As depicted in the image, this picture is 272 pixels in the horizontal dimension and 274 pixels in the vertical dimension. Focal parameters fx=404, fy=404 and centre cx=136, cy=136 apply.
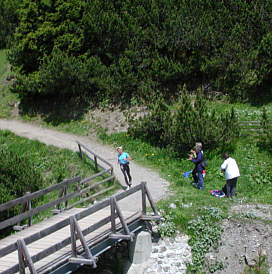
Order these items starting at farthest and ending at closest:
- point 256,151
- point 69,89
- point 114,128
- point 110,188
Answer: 1. point 69,89
2. point 114,128
3. point 256,151
4. point 110,188

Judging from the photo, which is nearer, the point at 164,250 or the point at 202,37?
the point at 164,250

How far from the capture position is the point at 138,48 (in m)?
24.1

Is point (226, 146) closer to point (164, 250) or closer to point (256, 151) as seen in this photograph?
point (256, 151)

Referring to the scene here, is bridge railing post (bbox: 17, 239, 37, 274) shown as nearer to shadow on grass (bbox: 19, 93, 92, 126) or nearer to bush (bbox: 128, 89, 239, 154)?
bush (bbox: 128, 89, 239, 154)

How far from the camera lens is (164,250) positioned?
10.8m

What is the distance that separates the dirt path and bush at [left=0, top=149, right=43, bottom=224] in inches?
130

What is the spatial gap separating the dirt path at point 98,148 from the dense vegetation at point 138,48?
7.96 feet

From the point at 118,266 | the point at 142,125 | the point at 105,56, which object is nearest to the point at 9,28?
the point at 105,56

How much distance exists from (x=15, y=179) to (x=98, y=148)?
18.5ft

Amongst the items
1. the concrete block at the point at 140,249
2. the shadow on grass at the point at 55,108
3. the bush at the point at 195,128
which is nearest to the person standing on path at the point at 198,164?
the bush at the point at 195,128

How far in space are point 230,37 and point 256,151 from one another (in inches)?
337

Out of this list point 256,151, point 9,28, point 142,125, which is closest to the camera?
point 256,151

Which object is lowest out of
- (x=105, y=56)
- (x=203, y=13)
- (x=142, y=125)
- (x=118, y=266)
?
(x=118, y=266)

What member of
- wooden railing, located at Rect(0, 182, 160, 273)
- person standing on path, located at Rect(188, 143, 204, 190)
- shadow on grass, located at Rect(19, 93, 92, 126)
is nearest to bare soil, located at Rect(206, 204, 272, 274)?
wooden railing, located at Rect(0, 182, 160, 273)
